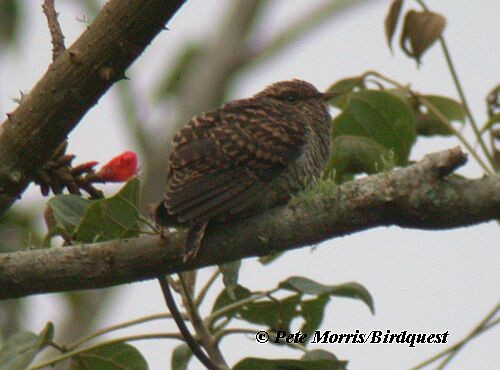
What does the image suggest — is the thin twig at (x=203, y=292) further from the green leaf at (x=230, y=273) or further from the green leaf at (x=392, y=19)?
the green leaf at (x=392, y=19)

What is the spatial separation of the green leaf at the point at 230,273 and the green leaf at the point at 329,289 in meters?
0.19

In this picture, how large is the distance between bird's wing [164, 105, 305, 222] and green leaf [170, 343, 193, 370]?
453mm

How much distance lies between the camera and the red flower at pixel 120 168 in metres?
3.29

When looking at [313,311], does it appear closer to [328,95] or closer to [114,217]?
[114,217]

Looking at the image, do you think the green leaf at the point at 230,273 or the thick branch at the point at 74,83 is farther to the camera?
the green leaf at the point at 230,273

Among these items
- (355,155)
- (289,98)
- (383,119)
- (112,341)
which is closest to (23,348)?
(112,341)

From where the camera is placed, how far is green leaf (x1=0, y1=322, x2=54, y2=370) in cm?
331

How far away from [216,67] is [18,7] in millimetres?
3308

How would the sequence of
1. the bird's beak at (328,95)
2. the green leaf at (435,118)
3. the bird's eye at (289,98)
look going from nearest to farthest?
the green leaf at (435,118), the bird's beak at (328,95), the bird's eye at (289,98)

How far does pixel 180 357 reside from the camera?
349 cm

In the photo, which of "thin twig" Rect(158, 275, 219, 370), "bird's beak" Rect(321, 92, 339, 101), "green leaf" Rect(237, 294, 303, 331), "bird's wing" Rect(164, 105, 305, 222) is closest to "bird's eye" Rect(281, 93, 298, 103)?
"bird's beak" Rect(321, 92, 339, 101)

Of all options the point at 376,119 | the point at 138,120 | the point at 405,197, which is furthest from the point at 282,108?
the point at 138,120

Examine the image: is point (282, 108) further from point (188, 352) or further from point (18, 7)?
point (18, 7)

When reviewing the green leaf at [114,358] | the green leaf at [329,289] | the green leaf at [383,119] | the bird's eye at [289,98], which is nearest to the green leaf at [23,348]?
the green leaf at [114,358]
